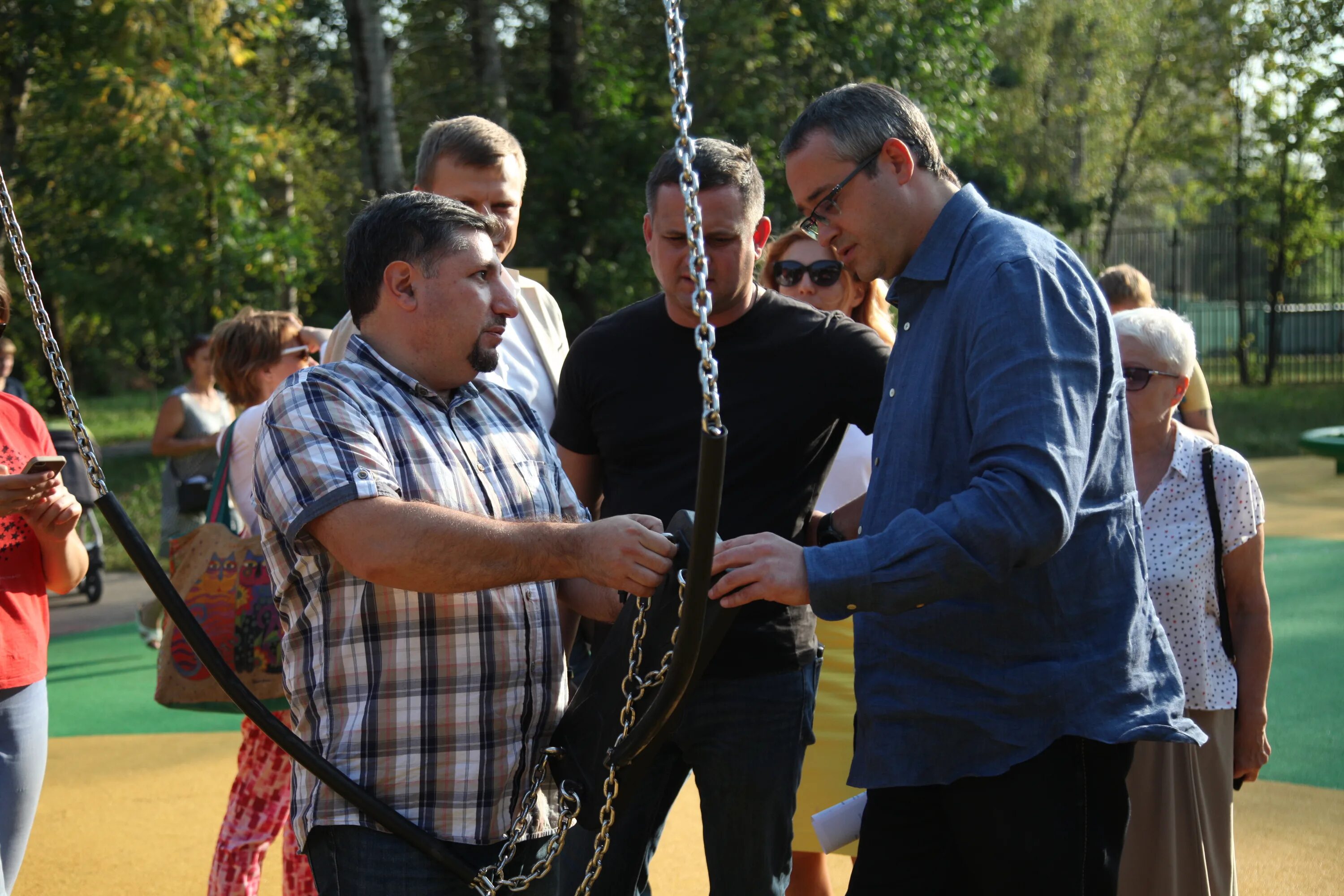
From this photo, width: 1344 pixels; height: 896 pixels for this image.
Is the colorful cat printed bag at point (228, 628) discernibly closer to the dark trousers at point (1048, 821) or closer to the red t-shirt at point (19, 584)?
the red t-shirt at point (19, 584)

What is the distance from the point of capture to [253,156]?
12766mm

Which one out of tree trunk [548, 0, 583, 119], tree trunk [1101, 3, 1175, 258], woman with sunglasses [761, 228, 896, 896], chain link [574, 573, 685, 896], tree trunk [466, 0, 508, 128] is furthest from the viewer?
tree trunk [1101, 3, 1175, 258]

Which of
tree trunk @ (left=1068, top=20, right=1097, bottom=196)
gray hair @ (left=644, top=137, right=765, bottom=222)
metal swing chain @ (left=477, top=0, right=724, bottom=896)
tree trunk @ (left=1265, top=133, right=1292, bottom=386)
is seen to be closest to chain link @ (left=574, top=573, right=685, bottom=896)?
metal swing chain @ (left=477, top=0, right=724, bottom=896)

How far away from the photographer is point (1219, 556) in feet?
10.4

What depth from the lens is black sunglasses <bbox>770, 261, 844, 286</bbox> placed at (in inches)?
159

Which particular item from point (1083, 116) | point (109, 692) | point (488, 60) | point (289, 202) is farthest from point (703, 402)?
point (1083, 116)

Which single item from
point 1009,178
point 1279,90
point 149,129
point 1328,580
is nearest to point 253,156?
point 149,129

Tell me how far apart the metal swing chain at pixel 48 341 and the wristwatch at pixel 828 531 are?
1526 millimetres

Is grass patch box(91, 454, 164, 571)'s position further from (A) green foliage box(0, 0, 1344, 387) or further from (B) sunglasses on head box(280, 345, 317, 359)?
(B) sunglasses on head box(280, 345, 317, 359)

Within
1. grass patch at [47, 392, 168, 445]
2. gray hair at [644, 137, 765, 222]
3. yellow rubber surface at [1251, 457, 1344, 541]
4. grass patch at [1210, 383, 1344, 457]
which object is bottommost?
grass patch at [47, 392, 168, 445]

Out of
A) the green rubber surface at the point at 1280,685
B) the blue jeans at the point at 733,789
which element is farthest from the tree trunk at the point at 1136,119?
the blue jeans at the point at 733,789

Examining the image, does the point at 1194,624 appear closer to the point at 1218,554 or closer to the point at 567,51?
the point at 1218,554

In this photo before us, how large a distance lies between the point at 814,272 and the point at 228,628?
2080mm

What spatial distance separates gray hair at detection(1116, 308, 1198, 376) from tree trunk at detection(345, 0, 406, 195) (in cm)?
898
